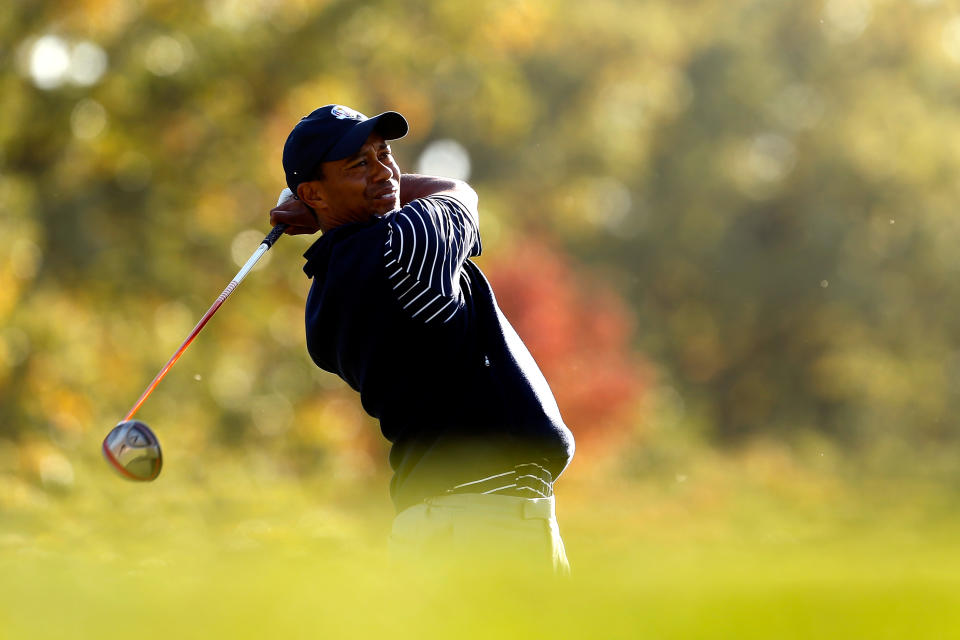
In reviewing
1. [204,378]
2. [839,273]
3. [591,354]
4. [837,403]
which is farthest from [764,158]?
[204,378]

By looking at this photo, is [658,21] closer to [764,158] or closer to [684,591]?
[764,158]

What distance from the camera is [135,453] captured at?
2984 mm

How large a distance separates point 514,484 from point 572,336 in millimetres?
14720

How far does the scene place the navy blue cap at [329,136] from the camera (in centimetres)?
303

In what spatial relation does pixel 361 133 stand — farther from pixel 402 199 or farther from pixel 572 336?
pixel 572 336

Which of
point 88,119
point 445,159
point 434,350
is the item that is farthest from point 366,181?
point 445,159

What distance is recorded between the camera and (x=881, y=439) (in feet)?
69.3

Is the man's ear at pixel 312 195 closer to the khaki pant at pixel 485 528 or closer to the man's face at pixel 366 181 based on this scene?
the man's face at pixel 366 181

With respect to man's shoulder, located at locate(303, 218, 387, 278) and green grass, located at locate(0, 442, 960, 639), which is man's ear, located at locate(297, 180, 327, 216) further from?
green grass, located at locate(0, 442, 960, 639)

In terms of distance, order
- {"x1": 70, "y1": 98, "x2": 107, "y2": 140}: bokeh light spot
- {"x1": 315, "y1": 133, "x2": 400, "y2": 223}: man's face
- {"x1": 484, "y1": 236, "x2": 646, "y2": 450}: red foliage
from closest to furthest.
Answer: {"x1": 315, "y1": 133, "x2": 400, "y2": 223}: man's face < {"x1": 70, "y1": 98, "x2": 107, "y2": 140}: bokeh light spot < {"x1": 484, "y1": 236, "x2": 646, "y2": 450}: red foliage

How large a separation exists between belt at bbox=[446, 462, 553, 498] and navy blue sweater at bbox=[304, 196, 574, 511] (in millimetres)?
15

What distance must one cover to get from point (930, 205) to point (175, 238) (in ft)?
45.3

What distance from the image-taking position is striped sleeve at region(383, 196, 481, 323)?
280 centimetres

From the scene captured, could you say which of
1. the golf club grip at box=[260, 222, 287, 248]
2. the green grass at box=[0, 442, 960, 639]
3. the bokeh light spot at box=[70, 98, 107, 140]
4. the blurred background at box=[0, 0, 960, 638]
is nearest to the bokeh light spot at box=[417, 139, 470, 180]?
the blurred background at box=[0, 0, 960, 638]
